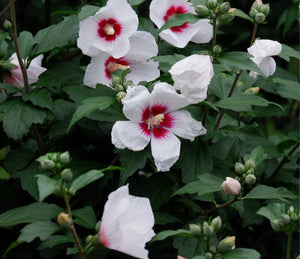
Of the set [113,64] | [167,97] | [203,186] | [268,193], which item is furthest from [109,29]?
[268,193]

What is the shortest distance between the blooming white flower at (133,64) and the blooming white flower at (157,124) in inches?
7.0

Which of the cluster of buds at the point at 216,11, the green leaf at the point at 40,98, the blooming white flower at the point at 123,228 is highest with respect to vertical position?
the cluster of buds at the point at 216,11

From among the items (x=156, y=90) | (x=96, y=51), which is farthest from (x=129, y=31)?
(x=156, y=90)

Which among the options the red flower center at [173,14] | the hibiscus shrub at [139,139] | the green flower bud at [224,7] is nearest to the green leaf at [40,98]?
the hibiscus shrub at [139,139]

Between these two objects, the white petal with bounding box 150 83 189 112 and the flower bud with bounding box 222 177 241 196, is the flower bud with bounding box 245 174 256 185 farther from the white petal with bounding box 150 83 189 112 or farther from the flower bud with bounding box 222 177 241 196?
the white petal with bounding box 150 83 189 112

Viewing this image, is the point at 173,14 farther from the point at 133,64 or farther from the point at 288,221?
the point at 288,221

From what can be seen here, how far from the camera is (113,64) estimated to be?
72.0 inches

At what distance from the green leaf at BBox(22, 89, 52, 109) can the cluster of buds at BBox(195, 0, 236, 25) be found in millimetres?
543

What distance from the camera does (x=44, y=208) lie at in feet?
4.96

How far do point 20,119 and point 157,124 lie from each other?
1.42 ft

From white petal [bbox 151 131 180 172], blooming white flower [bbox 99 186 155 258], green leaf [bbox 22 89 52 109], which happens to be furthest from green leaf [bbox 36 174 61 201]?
green leaf [bbox 22 89 52 109]

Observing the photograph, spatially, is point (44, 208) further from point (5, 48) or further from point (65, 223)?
point (5, 48)

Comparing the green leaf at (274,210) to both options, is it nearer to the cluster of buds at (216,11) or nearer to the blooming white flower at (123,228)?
the blooming white flower at (123,228)

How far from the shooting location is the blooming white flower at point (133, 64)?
1776 millimetres
